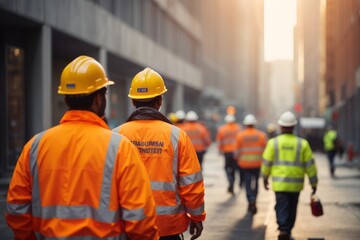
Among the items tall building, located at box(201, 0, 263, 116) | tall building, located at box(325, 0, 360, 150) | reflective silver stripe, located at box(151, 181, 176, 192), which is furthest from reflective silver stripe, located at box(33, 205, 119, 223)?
tall building, located at box(201, 0, 263, 116)

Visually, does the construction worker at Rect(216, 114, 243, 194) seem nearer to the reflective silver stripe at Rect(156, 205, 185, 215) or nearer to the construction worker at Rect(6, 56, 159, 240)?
the reflective silver stripe at Rect(156, 205, 185, 215)

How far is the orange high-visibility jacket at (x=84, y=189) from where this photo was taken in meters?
3.21

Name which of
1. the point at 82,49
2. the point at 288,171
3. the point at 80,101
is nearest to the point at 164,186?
the point at 80,101

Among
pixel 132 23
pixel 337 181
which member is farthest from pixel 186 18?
pixel 337 181

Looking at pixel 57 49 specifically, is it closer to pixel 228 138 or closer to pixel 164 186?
pixel 228 138

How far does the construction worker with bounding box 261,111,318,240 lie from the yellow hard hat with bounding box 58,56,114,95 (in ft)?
18.2

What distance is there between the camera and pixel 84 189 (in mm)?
3236

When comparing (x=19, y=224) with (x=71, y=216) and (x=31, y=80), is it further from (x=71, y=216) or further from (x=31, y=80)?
(x=31, y=80)

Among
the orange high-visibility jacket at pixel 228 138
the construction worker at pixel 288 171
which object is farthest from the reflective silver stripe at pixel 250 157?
the construction worker at pixel 288 171

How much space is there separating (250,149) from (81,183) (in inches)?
408

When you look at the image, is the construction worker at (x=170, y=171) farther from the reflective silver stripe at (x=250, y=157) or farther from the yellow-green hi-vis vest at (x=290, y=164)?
the reflective silver stripe at (x=250, y=157)

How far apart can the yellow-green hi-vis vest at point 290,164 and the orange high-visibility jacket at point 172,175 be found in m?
3.77

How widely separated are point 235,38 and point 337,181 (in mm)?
86943

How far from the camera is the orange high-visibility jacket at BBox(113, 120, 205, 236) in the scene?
4.89 m
